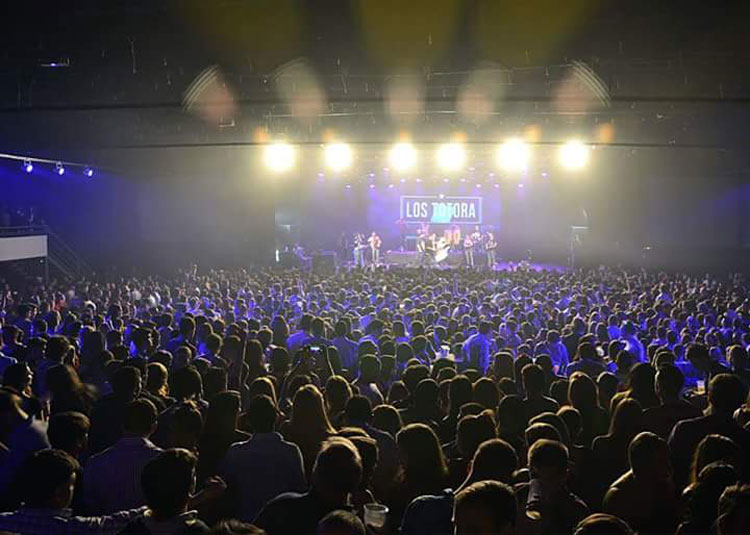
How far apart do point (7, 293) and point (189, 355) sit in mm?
12040

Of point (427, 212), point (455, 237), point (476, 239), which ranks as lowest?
point (476, 239)

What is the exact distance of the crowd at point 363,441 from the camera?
3.10 m

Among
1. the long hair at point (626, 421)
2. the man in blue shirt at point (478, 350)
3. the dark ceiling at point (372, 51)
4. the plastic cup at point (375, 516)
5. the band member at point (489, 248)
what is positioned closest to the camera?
the plastic cup at point (375, 516)

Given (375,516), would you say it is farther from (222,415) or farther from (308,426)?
(222,415)

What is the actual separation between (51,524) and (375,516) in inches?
58.5

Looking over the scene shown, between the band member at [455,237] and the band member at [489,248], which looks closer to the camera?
the band member at [489,248]

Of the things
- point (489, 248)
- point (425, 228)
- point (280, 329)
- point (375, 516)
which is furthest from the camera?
point (425, 228)

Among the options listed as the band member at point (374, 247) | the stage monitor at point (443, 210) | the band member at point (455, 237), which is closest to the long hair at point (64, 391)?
the band member at point (374, 247)

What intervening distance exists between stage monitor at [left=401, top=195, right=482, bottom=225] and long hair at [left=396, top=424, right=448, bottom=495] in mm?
31339

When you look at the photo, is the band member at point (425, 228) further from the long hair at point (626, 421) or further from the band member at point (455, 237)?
the long hair at point (626, 421)

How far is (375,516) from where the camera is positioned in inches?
128

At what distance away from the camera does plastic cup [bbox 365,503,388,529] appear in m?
3.24

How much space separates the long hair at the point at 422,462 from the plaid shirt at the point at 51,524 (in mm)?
1476

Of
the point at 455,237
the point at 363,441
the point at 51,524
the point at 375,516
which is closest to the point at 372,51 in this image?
the point at 363,441
